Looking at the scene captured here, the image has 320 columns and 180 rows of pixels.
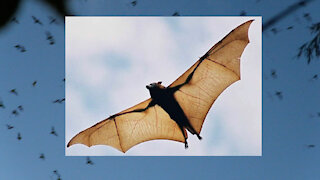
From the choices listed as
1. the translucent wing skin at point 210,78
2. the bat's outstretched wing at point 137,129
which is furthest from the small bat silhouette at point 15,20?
the translucent wing skin at point 210,78

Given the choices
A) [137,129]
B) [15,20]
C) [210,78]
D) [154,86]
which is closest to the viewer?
[15,20]

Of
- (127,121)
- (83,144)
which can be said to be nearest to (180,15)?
(127,121)

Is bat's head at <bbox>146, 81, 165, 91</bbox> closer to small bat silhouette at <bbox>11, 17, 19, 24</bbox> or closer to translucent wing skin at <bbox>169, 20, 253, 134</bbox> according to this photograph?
translucent wing skin at <bbox>169, 20, 253, 134</bbox>

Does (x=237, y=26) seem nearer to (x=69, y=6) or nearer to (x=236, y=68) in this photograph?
(x=236, y=68)

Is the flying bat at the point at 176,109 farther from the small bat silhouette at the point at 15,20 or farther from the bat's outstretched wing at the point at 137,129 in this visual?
the small bat silhouette at the point at 15,20

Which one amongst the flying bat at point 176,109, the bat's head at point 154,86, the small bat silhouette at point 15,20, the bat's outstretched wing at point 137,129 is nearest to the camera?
the small bat silhouette at point 15,20

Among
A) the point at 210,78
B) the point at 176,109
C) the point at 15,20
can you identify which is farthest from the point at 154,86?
the point at 15,20

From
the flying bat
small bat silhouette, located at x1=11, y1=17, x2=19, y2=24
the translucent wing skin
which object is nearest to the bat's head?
the flying bat

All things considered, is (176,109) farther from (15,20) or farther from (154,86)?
(15,20)
